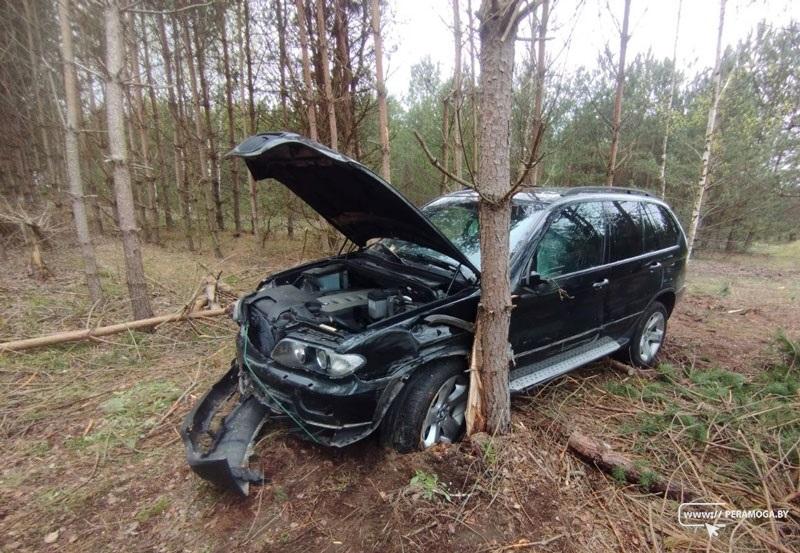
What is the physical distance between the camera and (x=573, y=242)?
Answer: 3.46m

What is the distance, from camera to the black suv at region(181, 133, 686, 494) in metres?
2.37

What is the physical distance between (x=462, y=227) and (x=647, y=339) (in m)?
2.60

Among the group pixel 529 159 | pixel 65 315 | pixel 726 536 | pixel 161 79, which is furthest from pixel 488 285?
pixel 161 79

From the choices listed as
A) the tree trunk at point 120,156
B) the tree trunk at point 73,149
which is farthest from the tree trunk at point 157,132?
the tree trunk at point 120,156

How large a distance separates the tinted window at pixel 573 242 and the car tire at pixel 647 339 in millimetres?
1162

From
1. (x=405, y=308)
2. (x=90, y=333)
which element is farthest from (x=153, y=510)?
(x=90, y=333)

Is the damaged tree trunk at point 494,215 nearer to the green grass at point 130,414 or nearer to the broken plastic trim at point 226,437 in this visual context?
the broken plastic trim at point 226,437

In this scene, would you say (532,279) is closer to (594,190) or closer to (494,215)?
(494,215)

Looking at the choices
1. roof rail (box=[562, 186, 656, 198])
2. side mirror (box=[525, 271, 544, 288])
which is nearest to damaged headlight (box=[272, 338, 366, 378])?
side mirror (box=[525, 271, 544, 288])

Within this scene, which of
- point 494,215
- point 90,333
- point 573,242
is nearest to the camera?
point 494,215

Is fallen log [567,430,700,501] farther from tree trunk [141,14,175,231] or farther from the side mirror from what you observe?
tree trunk [141,14,175,231]

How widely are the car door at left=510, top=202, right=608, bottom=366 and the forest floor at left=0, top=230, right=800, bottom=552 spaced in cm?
55

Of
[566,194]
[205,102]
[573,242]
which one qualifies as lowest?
[573,242]

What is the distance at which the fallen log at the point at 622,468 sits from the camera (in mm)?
2445
